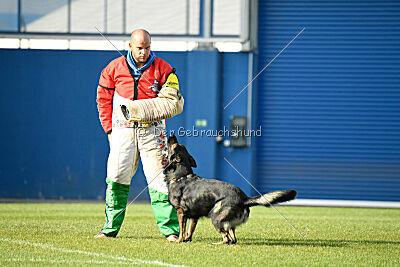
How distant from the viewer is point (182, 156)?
6.42 metres

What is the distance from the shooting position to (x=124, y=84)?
6660mm

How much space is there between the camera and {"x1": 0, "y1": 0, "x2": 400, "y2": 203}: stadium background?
14.4 m

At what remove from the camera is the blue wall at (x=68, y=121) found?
14367mm

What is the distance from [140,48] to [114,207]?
169 cm

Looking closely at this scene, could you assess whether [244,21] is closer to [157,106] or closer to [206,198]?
[157,106]

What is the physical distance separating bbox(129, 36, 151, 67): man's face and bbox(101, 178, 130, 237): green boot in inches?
52.6

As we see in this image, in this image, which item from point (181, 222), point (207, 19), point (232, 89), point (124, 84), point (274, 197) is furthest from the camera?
point (232, 89)

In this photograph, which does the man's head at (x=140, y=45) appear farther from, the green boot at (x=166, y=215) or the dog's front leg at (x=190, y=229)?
the dog's front leg at (x=190, y=229)

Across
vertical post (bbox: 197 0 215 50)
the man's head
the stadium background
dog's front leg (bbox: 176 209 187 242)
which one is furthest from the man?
vertical post (bbox: 197 0 215 50)

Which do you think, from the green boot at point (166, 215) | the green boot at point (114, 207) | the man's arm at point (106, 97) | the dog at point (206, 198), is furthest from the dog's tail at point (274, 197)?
the man's arm at point (106, 97)

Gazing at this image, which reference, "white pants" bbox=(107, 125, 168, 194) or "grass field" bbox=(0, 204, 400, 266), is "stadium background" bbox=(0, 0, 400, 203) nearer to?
"grass field" bbox=(0, 204, 400, 266)

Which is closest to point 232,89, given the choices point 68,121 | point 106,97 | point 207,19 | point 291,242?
point 207,19

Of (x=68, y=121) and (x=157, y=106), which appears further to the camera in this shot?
(x=68, y=121)

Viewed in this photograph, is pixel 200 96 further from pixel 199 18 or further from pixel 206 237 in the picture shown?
pixel 206 237
